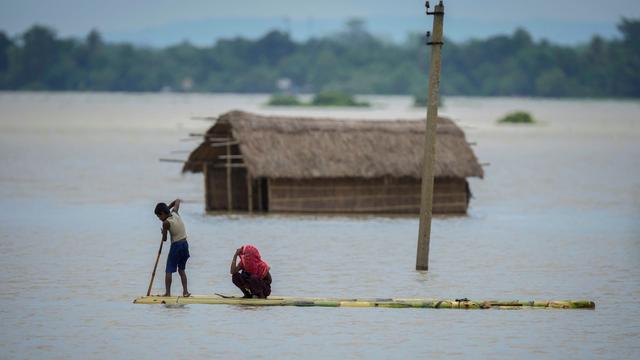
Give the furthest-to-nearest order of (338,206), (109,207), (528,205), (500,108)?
(500,108) < (528,205) < (109,207) < (338,206)

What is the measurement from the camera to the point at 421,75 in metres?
147

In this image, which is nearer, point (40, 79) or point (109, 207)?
point (109, 207)

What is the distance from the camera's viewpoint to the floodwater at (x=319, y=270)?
16828 millimetres

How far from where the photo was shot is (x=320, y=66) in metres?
148

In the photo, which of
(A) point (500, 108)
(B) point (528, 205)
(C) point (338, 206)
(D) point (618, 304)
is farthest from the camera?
(A) point (500, 108)

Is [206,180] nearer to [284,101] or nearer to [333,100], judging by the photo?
[333,100]

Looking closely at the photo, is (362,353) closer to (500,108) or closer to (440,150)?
(440,150)

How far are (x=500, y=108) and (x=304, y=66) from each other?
2446 centimetres

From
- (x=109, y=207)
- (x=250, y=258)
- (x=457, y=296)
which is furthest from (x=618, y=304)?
(x=109, y=207)

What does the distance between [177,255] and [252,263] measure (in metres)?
0.98

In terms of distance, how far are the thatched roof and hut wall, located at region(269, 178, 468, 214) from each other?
0.49 meters

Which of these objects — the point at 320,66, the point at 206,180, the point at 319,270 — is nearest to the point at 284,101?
the point at 320,66

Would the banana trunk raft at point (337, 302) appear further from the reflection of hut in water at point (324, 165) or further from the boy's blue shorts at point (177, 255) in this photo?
the reflection of hut in water at point (324, 165)

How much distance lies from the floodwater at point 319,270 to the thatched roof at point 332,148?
107 centimetres
